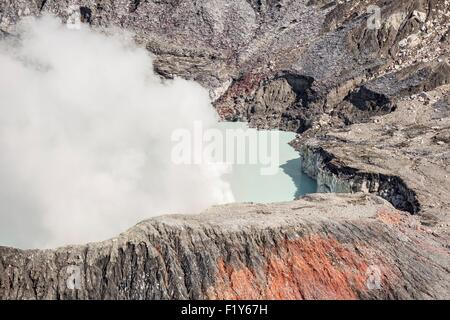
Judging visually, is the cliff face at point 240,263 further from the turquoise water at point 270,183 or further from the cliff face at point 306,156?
the turquoise water at point 270,183

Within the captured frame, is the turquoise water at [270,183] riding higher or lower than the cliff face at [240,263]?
higher

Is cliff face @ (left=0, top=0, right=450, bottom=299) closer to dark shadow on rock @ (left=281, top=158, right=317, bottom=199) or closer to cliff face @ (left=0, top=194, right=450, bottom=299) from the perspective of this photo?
cliff face @ (left=0, top=194, right=450, bottom=299)

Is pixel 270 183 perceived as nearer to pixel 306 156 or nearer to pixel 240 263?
pixel 306 156

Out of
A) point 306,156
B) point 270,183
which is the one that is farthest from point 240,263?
point 306,156

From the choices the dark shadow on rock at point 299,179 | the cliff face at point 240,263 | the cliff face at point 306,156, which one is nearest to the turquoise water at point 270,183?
the dark shadow on rock at point 299,179

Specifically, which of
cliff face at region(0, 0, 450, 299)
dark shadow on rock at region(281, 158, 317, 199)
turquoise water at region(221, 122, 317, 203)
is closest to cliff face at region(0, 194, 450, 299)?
cliff face at region(0, 0, 450, 299)

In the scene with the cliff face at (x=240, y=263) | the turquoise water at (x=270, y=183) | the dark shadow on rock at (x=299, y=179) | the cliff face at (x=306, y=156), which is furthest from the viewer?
the dark shadow on rock at (x=299, y=179)

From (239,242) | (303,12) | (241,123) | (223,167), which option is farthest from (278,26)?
(239,242)
